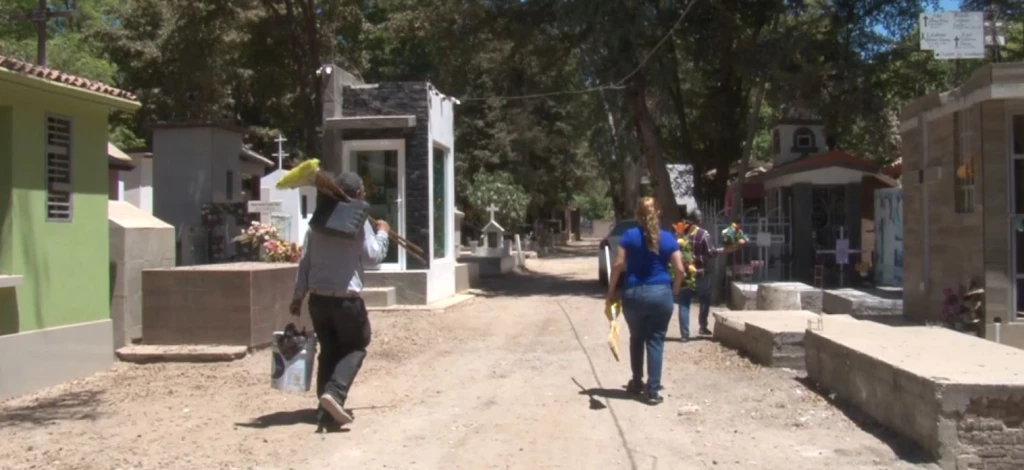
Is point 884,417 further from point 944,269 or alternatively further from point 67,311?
point 67,311

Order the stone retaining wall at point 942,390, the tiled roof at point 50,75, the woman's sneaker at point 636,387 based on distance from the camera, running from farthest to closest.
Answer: the tiled roof at point 50,75, the woman's sneaker at point 636,387, the stone retaining wall at point 942,390

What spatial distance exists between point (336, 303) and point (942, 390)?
420 centimetres

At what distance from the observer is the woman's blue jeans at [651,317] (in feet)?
28.6

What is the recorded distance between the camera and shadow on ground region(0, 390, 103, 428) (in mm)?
8547

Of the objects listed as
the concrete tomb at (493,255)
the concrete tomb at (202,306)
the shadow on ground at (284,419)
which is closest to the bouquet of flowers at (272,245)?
the concrete tomb at (202,306)

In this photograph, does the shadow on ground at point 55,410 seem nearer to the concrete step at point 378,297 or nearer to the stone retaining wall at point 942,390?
the stone retaining wall at point 942,390

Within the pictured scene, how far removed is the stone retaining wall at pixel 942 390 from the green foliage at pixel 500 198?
30978 mm

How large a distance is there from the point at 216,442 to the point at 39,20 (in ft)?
25.3

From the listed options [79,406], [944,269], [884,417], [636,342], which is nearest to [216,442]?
[79,406]

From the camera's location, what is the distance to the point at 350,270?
7.70m

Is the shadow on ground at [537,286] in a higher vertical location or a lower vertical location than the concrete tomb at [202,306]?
lower

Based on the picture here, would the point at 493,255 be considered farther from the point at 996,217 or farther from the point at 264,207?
the point at 996,217

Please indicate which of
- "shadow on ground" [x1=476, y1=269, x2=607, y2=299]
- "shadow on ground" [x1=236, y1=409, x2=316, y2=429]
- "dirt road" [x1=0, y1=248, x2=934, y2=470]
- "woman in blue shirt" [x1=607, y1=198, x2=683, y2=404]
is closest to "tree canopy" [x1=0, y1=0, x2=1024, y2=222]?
"shadow on ground" [x1=476, y1=269, x2=607, y2=299]

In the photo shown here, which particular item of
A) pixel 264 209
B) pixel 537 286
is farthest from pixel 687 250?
pixel 537 286
